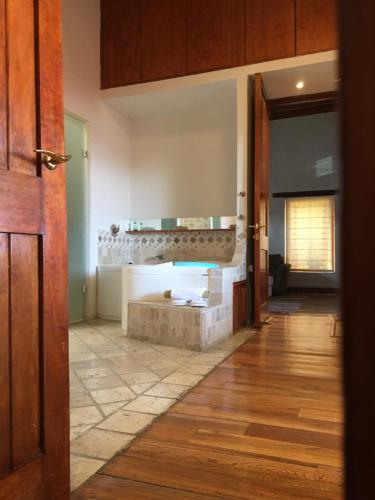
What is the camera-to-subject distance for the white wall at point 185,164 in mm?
4668

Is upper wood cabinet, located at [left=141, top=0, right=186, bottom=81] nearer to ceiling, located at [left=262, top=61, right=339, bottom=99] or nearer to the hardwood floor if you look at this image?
ceiling, located at [left=262, top=61, right=339, bottom=99]

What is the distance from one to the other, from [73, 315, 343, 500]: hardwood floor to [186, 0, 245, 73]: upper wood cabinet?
308 cm

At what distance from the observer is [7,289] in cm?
99

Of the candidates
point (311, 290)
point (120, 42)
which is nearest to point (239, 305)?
point (120, 42)

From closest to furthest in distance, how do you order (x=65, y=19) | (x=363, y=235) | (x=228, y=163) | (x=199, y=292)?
1. (x=363, y=235)
2. (x=199, y=292)
3. (x=65, y=19)
4. (x=228, y=163)

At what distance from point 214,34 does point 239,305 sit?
272 cm

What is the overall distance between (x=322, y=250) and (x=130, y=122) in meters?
4.70

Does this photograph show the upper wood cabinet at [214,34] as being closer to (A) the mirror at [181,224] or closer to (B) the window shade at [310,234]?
(A) the mirror at [181,224]

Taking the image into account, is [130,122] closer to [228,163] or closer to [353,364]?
[228,163]

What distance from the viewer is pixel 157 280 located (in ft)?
11.6

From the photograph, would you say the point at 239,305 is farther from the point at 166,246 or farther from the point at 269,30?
the point at 269,30

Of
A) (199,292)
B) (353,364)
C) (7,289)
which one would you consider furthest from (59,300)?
(199,292)

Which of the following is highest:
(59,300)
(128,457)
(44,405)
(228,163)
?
(228,163)

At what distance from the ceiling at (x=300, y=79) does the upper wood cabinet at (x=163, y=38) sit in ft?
3.07
